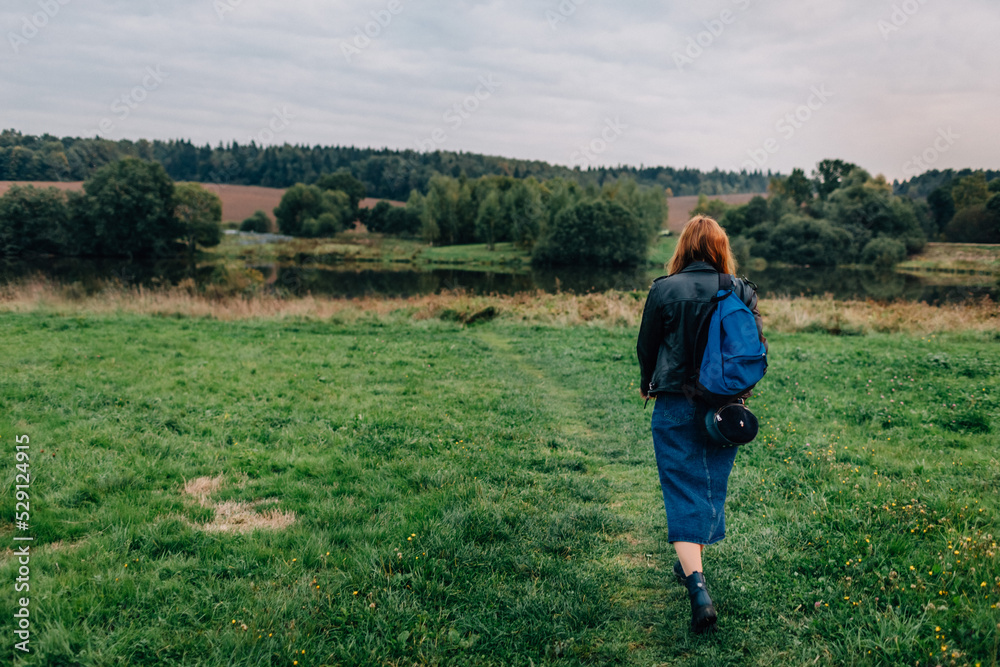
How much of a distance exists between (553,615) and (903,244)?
265ft

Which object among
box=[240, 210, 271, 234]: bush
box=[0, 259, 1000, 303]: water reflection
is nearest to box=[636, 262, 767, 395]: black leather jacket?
box=[0, 259, 1000, 303]: water reflection

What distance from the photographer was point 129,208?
5956 cm

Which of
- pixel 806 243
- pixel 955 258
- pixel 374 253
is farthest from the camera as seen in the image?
pixel 374 253

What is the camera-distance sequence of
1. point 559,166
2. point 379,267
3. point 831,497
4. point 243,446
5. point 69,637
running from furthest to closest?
point 559,166
point 379,267
point 243,446
point 831,497
point 69,637

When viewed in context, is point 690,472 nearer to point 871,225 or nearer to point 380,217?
point 871,225

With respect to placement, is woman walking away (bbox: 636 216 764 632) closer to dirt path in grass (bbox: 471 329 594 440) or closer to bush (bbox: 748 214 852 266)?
dirt path in grass (bbox: 471 329 594 440)

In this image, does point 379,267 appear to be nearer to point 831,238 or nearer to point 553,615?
point 831,238

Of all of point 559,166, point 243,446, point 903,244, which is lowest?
point 243,446

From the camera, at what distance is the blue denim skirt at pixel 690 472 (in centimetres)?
372

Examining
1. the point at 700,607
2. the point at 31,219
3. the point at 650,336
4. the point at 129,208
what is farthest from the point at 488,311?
the point at 129,208

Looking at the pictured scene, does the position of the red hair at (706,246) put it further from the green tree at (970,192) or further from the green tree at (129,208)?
the green tree at (970,192)

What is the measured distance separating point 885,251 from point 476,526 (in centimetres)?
7758

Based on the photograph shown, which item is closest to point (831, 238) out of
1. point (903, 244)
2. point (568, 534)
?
point (903, 244)

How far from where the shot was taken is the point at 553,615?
3.61 metres
